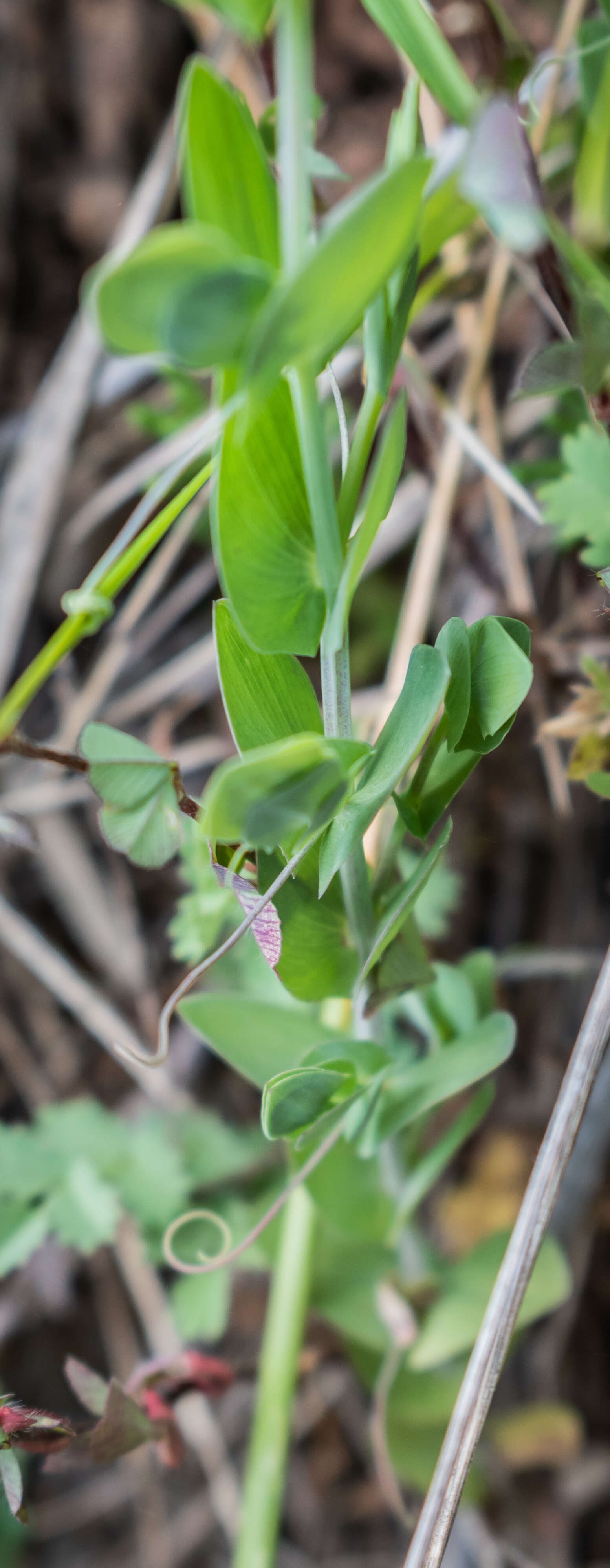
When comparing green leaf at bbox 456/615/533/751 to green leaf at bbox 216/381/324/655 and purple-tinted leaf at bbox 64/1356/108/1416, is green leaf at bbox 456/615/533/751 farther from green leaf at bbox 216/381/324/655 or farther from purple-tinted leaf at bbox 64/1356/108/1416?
purple-tinted leaf at bbox 64/1356/108/1416

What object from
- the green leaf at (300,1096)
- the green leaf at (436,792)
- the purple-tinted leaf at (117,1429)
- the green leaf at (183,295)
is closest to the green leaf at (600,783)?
the green leaf at (436,792)

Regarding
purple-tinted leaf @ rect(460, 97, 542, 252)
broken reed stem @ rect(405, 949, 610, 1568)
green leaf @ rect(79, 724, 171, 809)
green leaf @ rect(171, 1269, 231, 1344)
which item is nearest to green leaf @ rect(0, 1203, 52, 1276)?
green leaf @ rect(171, 1269, 231, 1344)

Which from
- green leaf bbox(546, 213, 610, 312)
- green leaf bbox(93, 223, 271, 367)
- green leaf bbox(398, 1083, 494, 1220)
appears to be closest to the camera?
green leaf bbox(93, 223, 271, 367)

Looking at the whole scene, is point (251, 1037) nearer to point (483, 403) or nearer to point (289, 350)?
point (289, 350)

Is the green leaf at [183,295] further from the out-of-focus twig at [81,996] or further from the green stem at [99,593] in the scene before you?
the out-of-focus twig at [81,996]

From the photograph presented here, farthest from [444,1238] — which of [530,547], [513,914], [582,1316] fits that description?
[530,547]
